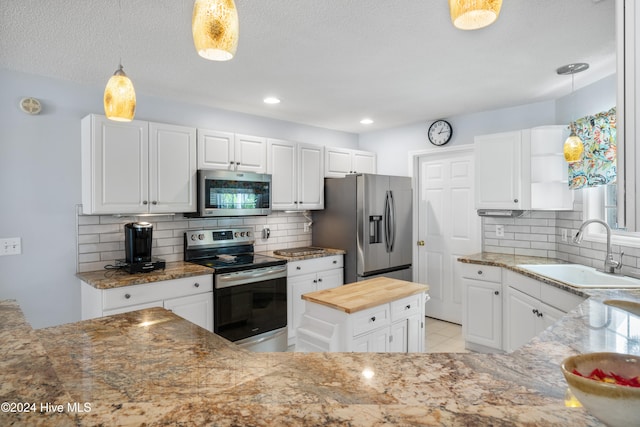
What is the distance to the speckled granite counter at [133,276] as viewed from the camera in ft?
8.56

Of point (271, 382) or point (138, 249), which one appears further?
point (138, 249)

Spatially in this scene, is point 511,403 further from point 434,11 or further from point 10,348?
point 434,11

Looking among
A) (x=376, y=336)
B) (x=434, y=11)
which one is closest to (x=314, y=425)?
(x=376, y=336)

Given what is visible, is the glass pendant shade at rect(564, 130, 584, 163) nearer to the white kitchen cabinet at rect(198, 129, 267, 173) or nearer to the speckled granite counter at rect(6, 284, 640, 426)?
the speckled granite counter at rect(6, 284, 640, 426)

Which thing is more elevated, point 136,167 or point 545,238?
point 136,167

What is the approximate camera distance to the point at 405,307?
8.36ft

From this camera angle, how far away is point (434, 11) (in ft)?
6.23

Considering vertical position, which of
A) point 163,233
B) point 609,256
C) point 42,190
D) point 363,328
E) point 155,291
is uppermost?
point 42,190

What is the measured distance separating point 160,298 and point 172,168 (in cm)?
112

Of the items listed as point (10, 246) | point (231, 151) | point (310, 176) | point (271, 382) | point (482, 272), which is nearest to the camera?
point (271, 382)

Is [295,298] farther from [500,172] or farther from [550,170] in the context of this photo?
[550,170]

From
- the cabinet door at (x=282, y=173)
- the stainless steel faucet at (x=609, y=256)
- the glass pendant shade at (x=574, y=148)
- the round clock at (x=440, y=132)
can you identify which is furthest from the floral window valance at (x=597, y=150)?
the cabinet door at (x=282, y=173)

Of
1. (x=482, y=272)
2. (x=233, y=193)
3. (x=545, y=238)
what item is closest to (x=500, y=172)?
(x=545, y=238)

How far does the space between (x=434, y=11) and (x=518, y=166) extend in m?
2.07
